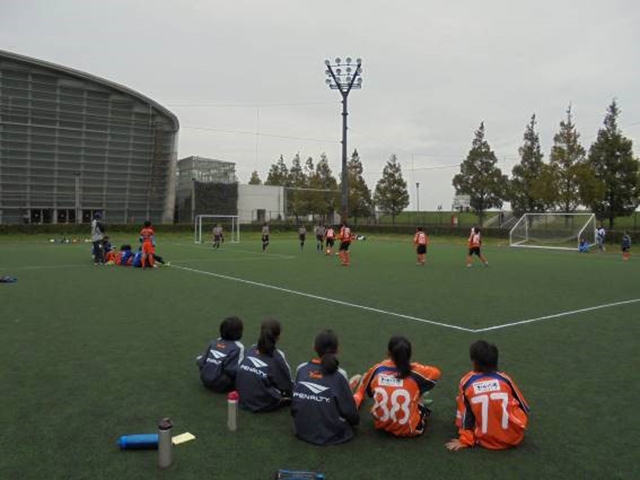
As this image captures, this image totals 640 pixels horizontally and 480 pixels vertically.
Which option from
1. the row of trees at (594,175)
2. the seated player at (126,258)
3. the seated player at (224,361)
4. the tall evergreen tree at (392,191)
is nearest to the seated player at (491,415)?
the seated player at (224,361)

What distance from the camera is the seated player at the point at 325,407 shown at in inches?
164

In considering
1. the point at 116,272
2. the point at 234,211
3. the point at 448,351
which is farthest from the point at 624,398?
the point at 234,211

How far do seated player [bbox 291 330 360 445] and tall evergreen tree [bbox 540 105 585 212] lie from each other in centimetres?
A: 3797

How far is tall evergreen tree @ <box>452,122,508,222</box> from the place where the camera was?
50469mm

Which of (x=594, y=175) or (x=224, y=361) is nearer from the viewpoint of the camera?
(x=224, y=361)

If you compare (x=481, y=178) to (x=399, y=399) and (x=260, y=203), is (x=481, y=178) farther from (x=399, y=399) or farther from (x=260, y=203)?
(x=399, y=399)

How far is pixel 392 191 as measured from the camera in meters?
59.9

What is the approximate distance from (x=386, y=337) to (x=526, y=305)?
452 centimetres

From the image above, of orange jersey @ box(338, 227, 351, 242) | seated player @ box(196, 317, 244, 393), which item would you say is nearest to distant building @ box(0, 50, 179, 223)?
orange jersey @ box(338, 227, 351, 242)

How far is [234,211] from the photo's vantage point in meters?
62.1

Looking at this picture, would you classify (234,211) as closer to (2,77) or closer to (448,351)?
(2,77)

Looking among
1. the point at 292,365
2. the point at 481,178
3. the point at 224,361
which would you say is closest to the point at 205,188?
the point at 481,178

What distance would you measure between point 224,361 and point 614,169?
3901 cm

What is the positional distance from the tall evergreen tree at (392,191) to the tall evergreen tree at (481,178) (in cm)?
900
